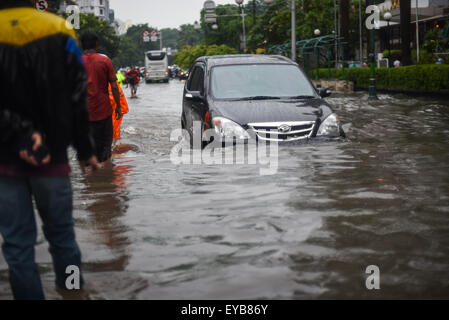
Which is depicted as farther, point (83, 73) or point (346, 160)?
point (346, 160)

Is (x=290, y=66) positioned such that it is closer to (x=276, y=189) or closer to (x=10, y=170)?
(x=276, y=189)

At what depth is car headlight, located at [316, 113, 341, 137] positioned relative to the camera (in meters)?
9.11

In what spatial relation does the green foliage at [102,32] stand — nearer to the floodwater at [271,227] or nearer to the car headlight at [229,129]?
the car headlight at [229,129]

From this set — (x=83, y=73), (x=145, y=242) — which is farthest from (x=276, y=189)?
(x=83, y=73)

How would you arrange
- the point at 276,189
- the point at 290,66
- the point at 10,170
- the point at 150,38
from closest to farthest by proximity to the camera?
the point at 10,170 < the point at 276,189 < the point at 290,66 < the point at 150,38

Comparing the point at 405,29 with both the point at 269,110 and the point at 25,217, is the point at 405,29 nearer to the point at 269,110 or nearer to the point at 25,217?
the point at 269,110

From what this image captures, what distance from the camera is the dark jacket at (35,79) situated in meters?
3.55

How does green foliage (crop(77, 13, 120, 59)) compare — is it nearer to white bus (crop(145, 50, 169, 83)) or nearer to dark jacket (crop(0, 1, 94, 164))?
white bus (crop(145, 50, 169, 83))

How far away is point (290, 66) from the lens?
10648 mm

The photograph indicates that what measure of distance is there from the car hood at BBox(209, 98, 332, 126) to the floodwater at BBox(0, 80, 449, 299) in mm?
410

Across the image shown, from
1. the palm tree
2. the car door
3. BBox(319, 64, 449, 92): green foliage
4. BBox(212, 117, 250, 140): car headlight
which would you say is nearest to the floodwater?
BBox(212, 117, 250, 140): car headlight

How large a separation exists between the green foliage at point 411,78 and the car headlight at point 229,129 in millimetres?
18114

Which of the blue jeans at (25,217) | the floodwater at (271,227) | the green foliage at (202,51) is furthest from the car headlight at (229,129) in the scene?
the green foliage at (202,51)

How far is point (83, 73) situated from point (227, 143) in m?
5.13
